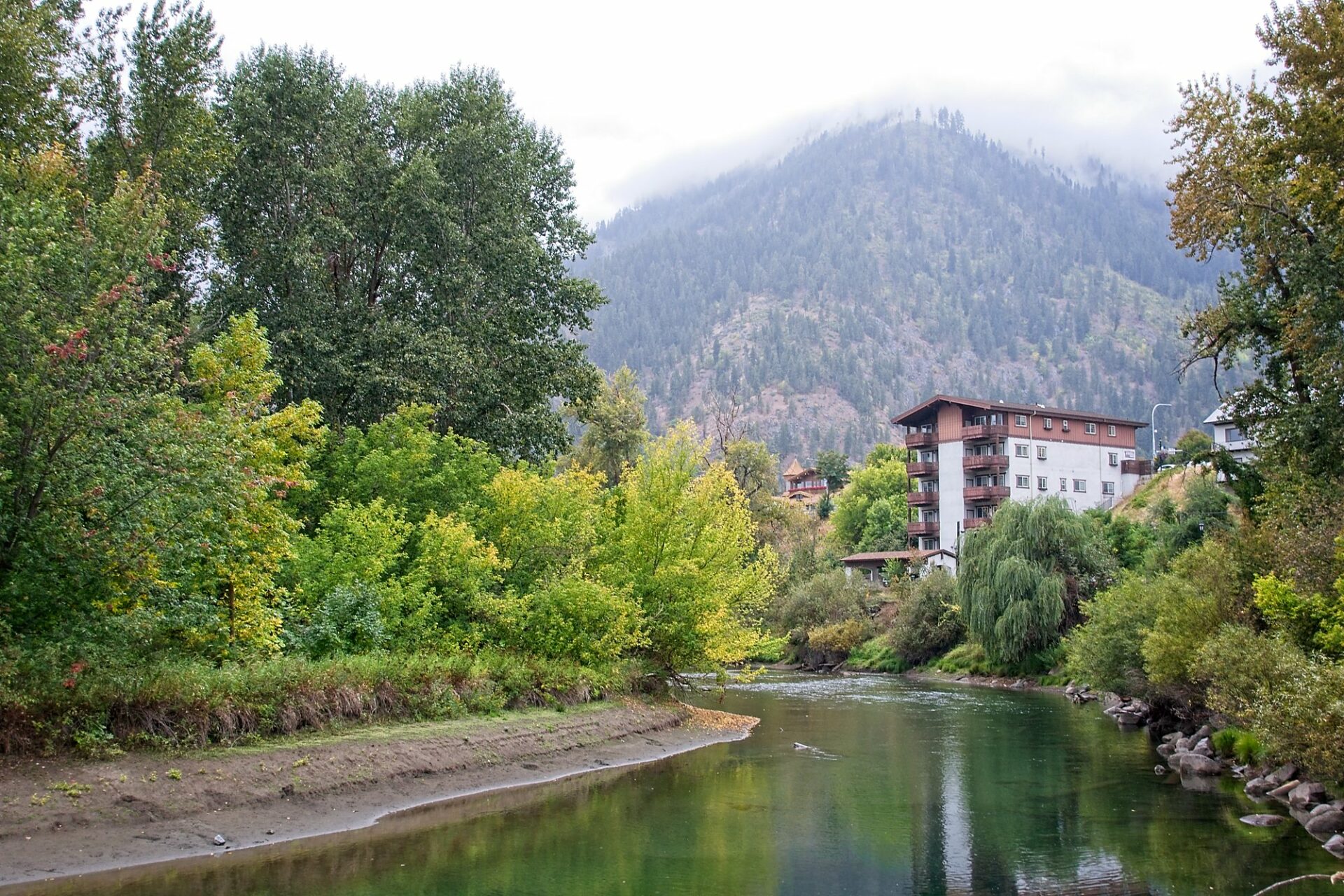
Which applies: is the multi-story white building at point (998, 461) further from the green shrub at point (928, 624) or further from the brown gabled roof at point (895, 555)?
the green shrub at point (928, 624)

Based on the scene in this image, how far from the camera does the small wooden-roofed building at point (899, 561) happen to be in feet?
313

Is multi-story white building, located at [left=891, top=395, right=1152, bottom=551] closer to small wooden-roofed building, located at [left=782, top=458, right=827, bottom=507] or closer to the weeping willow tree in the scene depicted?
the weeping willow tree

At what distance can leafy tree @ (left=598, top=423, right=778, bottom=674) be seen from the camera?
40.8 metres

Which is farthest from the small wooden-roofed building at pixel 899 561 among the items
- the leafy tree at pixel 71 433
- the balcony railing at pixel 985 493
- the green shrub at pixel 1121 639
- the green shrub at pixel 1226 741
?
the leafy tree at pixel 71 433

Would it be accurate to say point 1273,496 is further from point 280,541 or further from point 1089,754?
point 280,541

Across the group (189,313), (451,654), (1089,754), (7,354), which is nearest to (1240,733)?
(1089,754)

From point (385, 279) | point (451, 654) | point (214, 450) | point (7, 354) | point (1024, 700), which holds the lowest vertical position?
point (1024, 700)

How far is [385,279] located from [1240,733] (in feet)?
116

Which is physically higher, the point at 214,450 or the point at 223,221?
the point at 223,221

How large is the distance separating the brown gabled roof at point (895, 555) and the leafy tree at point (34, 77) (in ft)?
257

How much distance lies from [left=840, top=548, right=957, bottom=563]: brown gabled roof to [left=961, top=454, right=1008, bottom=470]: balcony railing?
8439 millimetres

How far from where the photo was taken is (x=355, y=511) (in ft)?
107

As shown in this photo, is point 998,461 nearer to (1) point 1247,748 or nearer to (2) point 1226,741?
(2) point 1226,741

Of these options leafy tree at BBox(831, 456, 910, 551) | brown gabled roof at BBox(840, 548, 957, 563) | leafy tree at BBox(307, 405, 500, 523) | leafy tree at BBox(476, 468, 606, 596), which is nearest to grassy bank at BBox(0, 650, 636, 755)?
leafy tree at BBox(476, 468, 606, 596)
